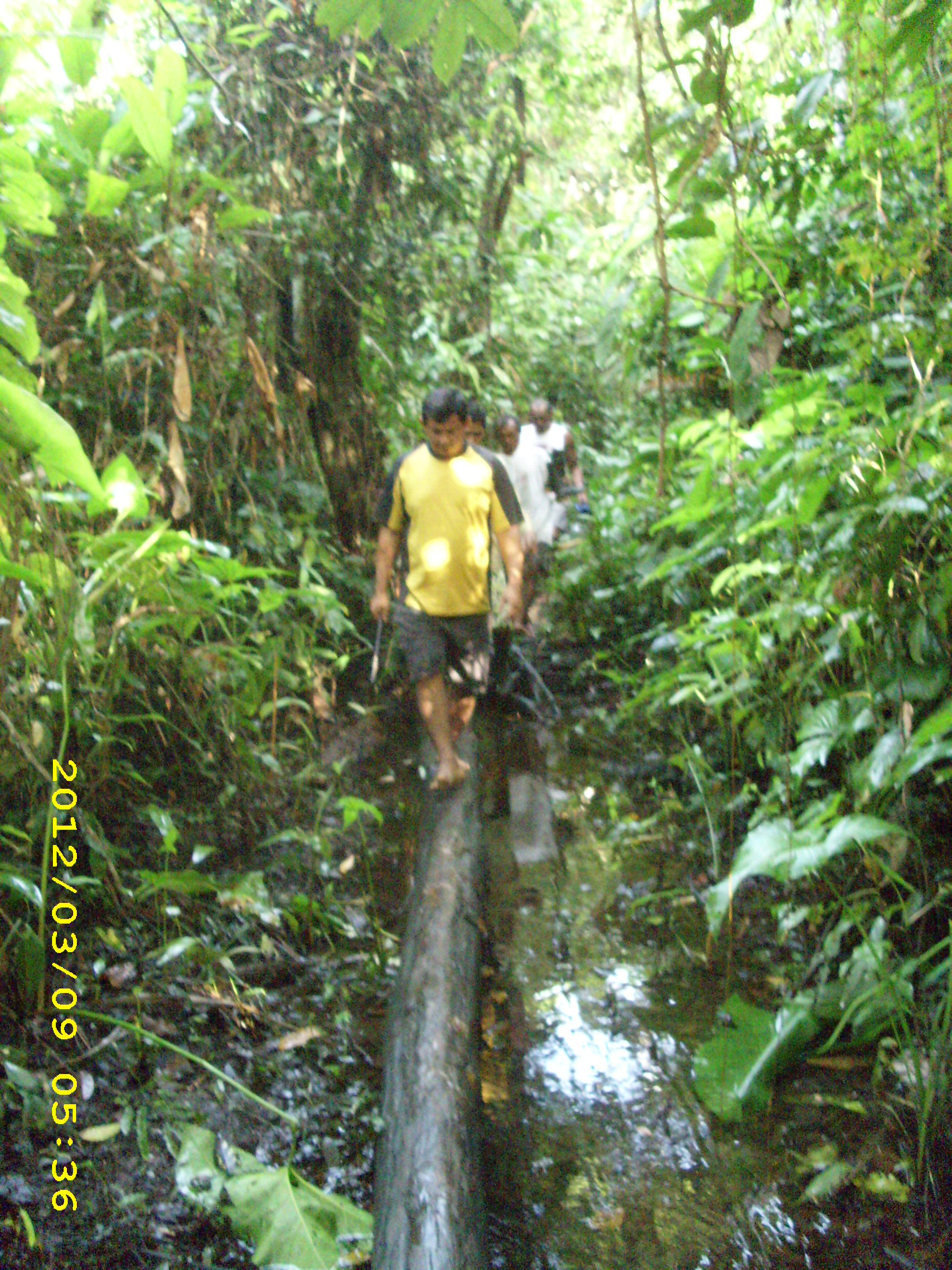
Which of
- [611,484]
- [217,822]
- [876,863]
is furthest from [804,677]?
[611,484]

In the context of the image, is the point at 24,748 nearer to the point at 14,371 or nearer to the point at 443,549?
the point at 14,371

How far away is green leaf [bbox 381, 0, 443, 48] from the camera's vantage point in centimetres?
164

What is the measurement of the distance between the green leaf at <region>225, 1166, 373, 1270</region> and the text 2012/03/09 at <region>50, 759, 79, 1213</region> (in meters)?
0.36

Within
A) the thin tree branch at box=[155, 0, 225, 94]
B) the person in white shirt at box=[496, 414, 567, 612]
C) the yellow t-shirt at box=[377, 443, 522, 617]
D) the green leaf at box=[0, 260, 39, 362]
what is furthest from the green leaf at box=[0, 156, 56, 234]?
the person in white shirt at box=[496, 414, 567, 612]

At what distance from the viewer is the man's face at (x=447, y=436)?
4406 mm

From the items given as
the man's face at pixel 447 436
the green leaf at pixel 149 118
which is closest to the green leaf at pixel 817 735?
the man's face at pixel 447 436

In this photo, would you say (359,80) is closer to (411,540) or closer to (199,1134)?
(411,540)

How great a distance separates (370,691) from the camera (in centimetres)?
619

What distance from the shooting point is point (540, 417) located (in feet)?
27.5

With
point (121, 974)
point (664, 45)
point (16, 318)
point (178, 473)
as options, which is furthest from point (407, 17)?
point (121, 974)

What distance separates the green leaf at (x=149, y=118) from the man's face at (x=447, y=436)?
1.48 metres

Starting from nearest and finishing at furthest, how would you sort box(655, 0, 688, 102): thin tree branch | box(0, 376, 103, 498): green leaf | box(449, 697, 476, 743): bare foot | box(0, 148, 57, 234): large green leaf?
box(0, 376, 103, 498): green leaf
box(655, 0, 688, 102): thin tree branch
box(0, 148, 57, 234): large green leaf
box(449, 697, 476, 743): bare foot

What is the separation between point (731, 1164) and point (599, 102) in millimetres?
9869

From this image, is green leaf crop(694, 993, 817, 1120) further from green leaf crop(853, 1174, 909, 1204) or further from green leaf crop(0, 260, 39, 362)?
green leaf crop(0, 260, 39, 362)
